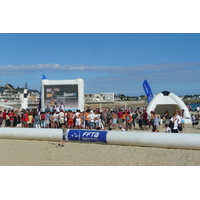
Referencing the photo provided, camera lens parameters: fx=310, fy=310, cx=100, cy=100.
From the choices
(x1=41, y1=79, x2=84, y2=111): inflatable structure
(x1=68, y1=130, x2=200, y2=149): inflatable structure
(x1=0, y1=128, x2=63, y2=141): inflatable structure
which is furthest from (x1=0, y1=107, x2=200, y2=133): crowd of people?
(x1=41, y1=79, x2=84, y2=111): inflatable structure

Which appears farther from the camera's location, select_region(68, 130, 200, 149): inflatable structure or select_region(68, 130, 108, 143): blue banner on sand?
select_region(68, 130, 108, 143): blue banner on sand

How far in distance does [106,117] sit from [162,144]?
701 centimetres

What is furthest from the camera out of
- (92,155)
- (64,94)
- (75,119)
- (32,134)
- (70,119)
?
(64,94)

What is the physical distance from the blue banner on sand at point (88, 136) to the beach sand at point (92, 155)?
0.74 ft

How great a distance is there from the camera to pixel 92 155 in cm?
981

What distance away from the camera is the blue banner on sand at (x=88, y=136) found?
11961mm

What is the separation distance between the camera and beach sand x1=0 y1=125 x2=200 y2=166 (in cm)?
859

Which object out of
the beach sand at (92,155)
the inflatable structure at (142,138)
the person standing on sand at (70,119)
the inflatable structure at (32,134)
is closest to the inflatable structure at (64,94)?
the person standing on sand at (70,119)

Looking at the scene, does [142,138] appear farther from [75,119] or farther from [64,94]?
[64,94]

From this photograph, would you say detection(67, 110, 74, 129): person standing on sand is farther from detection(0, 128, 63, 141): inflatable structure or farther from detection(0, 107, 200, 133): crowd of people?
detection(0, 128, 63, 141): inflatable structure

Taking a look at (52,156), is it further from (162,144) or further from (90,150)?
(162,144)

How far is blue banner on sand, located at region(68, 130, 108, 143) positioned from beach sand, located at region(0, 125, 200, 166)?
23cm

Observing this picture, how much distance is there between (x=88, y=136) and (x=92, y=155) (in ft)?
8.04

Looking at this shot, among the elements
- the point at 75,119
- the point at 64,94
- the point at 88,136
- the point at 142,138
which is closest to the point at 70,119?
the point at 75,119
